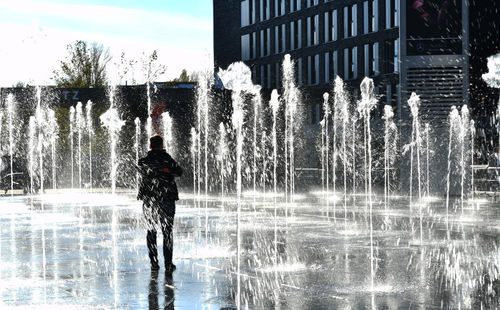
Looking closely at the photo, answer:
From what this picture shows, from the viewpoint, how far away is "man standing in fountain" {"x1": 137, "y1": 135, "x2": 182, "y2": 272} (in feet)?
28.8

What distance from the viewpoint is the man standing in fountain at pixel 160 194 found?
8773mm

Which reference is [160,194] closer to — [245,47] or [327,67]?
[327,67]

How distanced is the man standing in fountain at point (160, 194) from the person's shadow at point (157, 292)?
364 millimetres

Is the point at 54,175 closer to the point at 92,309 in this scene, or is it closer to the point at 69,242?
the point at 69,242

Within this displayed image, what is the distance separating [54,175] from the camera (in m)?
46.3

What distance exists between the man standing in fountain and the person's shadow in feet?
1.19

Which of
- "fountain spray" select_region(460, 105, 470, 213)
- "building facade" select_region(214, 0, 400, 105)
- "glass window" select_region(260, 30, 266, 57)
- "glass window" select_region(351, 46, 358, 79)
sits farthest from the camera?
"glass window" select_region(260, 30, 266, 57)

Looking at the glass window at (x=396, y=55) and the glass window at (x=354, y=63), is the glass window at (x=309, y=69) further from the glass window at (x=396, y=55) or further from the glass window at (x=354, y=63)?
the glass window at (x=396, y=55)

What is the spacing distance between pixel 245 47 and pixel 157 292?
5751cm

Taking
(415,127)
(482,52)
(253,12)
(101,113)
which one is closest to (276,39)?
(253,12)

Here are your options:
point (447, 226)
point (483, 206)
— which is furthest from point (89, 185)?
point (447, 226)

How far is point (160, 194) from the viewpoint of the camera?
345 inches

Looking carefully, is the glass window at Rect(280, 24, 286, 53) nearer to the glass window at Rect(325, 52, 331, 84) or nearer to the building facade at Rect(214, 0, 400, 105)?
the building facade at Rect(214, 0, 400, 105)

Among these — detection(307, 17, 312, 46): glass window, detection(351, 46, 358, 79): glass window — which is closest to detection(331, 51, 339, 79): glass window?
detection(351, 46, 358, 79): glass window
